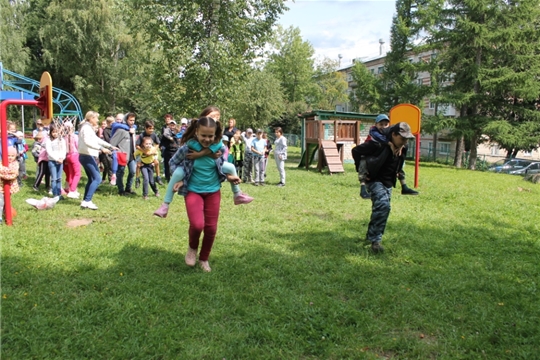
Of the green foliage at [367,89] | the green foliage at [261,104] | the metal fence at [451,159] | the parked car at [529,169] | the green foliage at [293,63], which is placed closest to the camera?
the parked car at [529,169]

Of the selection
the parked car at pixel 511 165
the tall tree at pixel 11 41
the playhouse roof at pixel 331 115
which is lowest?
the parked car at pixel 511 165

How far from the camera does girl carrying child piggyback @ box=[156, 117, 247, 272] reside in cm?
463

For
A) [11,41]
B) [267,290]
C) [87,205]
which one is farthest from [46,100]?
[11,41]

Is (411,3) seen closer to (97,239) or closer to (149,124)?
(149,124)

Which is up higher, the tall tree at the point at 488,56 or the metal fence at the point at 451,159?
the tall tree at the point at 488,56

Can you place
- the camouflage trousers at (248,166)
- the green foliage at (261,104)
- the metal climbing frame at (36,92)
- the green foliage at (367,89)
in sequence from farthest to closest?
the green foliage at (261,104)
the green foliage at (367,89)
the metal climbing frame at (36,92)
the camouflage trousers at (248,166)

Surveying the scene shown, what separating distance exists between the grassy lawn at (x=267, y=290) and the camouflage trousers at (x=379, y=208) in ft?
1.02

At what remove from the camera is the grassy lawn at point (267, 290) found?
338cm

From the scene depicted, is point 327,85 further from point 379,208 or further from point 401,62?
point 379,208

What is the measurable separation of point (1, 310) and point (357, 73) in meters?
38.6

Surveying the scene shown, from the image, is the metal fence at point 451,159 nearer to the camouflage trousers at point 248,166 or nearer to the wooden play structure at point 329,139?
the wooden play structure at point 329,139

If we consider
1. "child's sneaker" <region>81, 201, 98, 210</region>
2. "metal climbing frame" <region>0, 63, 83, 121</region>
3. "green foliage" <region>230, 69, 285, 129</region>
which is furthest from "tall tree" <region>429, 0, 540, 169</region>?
"child's sneaker" <region>81, 201, 98, 210</region>

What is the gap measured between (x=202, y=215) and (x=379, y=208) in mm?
2547

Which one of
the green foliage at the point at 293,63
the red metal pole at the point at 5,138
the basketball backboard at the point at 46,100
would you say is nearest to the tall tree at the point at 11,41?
the green foliage at the point at 293,63
